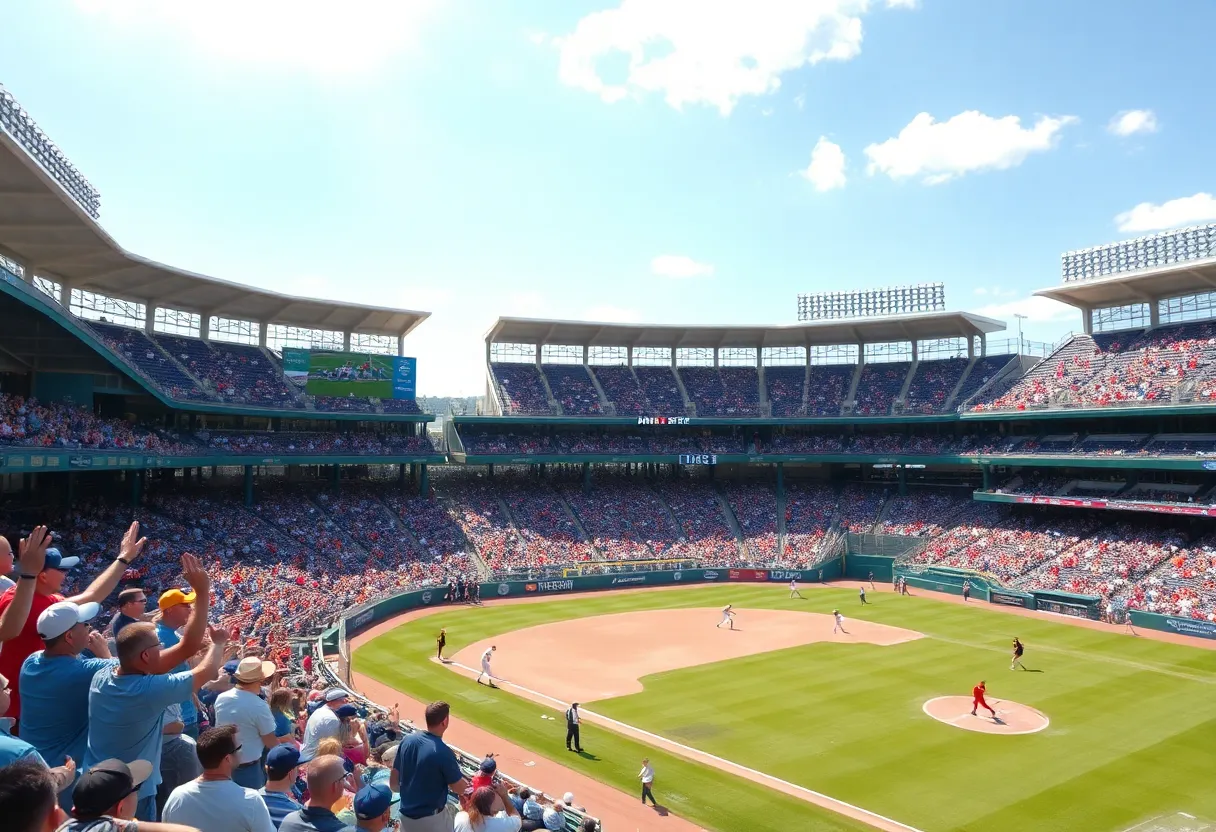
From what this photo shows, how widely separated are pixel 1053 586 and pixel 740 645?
21380 mm

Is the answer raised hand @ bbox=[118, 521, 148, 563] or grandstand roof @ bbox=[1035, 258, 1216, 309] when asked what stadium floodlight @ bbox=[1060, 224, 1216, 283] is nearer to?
grandstand roof @ bbox=[1035, 258, 1216, 309]

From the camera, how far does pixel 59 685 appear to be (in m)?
6.07

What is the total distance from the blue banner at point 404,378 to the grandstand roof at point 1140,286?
46092 millimetres

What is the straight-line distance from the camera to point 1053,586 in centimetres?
4531

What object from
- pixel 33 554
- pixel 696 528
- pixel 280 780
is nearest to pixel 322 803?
pixel 280 780

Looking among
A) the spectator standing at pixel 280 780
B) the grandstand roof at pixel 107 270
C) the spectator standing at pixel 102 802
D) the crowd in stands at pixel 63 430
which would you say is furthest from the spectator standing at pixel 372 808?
the crowd in stands at pixel 63 430

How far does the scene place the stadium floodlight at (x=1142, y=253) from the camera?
5044cm

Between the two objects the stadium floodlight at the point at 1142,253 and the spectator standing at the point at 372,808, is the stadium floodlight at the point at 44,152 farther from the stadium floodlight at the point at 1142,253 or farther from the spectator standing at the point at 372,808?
Result: the stadium floodlight at the point at 1142,253

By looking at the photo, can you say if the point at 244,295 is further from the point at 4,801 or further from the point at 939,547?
the point at 4,801

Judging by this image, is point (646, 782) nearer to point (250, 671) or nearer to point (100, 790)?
point (250, 671)

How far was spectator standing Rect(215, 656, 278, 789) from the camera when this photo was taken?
24.2 feet

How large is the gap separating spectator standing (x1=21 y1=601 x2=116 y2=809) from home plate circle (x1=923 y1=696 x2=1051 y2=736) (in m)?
25.3

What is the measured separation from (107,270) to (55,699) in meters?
43.7

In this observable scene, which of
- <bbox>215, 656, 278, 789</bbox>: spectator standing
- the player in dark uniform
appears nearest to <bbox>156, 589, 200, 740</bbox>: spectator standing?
<bbox>215, 656, 278, 789</bbox>: spectator standing
